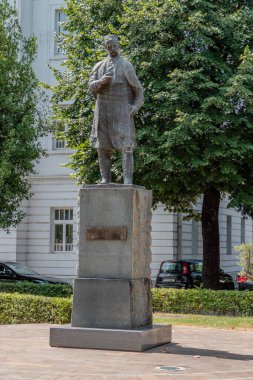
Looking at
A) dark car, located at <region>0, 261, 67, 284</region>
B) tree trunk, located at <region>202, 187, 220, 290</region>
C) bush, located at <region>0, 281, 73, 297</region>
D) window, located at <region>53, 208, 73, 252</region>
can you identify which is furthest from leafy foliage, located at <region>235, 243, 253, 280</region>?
bush, located at <region>0, 281, 73, 297</region>

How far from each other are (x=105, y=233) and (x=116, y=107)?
2161mm

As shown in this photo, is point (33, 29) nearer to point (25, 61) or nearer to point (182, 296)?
point (25, 61)

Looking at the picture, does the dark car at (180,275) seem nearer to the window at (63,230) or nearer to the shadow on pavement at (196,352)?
the window at (63,230)

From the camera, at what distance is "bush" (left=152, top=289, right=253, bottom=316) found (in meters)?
20.3

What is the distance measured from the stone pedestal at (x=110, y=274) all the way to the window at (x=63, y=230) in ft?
70.8

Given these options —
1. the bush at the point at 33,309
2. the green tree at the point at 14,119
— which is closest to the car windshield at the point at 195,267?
the green tree at the point at 14,119

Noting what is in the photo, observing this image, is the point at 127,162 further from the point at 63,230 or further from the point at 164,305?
the point at 63,230

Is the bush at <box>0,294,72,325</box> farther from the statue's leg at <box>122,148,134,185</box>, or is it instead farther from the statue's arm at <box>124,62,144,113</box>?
the statue's arm at <box>124,62,144,113</box>

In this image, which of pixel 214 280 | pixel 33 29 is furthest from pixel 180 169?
pixel 33 29

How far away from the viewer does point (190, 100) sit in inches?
882

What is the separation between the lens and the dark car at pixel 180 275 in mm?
29609

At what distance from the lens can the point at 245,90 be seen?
841 inches

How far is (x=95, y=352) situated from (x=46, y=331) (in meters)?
3.46

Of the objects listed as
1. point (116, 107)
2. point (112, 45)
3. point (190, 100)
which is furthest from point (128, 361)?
point (190, 100)
